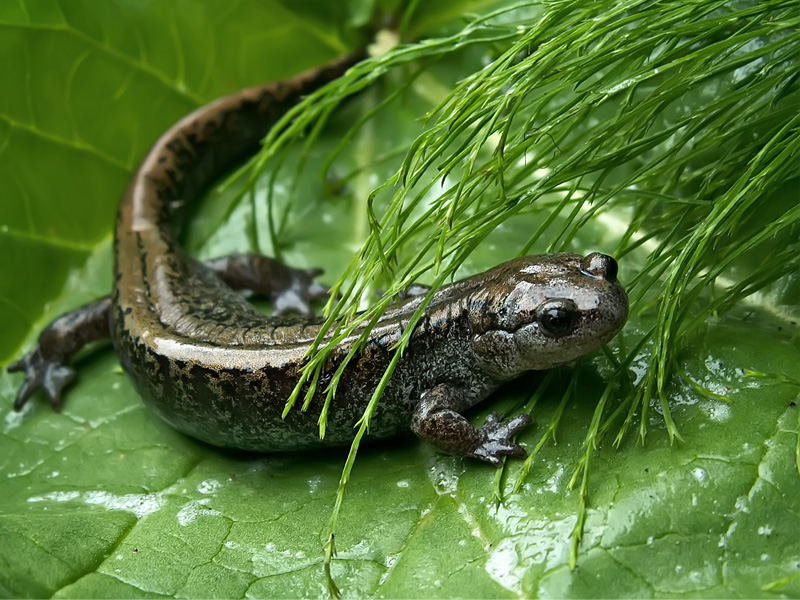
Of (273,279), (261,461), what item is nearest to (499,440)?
(261,461)

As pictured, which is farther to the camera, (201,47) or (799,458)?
(201,47)

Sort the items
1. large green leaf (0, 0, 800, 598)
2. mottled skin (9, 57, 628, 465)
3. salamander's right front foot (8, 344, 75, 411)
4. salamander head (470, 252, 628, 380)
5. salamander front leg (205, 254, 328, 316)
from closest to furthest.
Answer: large green leaf (0, 0, 800, 598)
salamander head (470, 252, 628, 380)
mottled skin (9, 57, 628, 465)
salamander's right front foot (8, 344, 75, 411)
salamander front leg (205, 254, 328, 316)

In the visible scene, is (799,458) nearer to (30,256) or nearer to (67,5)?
(30,256)

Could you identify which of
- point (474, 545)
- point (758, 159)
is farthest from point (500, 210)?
point (474, 545)

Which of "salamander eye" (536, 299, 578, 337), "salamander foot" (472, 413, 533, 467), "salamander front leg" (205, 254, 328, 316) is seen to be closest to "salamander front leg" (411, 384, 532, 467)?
"salamander foot" (472, 413, 533, 467)

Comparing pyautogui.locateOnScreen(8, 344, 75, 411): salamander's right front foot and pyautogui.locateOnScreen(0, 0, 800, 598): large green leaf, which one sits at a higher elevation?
pyautogui.locateOnScreen(0, 0, 800, 598): large green leaf

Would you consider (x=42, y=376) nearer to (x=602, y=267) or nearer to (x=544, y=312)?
(x=544, y=312)

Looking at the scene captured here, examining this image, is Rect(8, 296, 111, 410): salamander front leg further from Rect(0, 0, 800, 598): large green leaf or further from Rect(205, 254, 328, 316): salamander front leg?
Rect(205, 254, 328, 316): salamander front leg

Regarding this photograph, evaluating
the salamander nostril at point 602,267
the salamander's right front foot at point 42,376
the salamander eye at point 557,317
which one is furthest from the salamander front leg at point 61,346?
the salamander nostril at point 602,267
